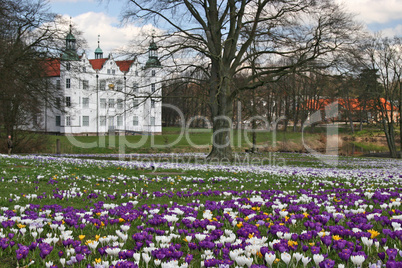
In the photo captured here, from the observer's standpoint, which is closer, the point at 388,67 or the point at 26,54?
the point at 26,54

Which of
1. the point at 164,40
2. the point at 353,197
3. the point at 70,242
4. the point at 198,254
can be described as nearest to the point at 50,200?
the point at 70,242

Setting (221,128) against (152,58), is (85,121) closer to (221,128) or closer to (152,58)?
(152,58)

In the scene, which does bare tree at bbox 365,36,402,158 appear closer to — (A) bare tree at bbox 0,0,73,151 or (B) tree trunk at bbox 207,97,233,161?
(B) tree trunk at bbox 207,97,233,161

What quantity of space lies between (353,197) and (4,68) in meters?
21.5

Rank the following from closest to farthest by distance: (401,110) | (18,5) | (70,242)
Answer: (70,242), (18,5), (401,110)

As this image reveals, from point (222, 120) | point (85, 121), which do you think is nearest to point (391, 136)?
point (222, 120)

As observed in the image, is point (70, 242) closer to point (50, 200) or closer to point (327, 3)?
point (50, 200)

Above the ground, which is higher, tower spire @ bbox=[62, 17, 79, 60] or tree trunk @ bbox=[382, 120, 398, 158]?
tower spire @ bbox=[62, 17, 79, 60]

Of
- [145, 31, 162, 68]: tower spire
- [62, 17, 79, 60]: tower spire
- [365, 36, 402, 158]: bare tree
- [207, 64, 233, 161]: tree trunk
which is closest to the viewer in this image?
[145, 31, 162, 68]: tower spire

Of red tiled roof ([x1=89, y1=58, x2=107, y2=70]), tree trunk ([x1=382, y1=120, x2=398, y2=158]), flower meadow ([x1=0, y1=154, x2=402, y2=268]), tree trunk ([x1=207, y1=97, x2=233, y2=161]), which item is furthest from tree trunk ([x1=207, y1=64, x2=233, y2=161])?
red tiled roof ([x1=89, y1=58, x2=107, y2=70])

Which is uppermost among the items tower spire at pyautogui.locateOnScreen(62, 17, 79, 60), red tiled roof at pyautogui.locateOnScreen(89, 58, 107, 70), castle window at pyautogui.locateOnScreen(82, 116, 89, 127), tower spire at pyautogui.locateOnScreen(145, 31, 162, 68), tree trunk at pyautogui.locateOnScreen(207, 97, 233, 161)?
red tiled roof at pyautogui.locateOnScreen(89, 58, 107, 70)

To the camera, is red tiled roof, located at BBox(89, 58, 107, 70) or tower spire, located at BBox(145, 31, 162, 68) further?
red tiled roof, located at BBox(89, 58, 107, 70)

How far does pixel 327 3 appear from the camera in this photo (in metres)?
20.3

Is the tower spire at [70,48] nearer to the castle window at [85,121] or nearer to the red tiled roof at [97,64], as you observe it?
the castle window at [85,121]
